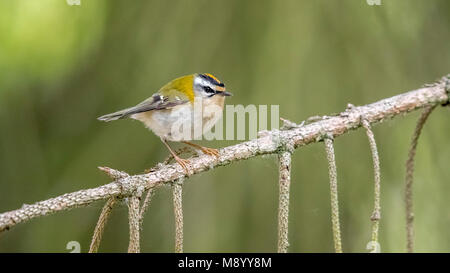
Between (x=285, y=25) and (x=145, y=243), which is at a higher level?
(x=285, y=25)

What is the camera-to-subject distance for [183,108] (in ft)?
8.13

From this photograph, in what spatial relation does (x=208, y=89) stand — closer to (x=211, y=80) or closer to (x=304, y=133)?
(x=211, y=80)

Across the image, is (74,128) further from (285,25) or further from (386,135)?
(386,135)

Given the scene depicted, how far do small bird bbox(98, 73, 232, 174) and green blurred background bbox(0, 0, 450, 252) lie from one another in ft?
0.21

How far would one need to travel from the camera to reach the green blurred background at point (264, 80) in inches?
82.5

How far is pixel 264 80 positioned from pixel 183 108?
511mm

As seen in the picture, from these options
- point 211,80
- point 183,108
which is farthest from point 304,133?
point 183,108

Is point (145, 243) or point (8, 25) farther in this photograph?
point (145, 243)

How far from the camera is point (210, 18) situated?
2223 mm
